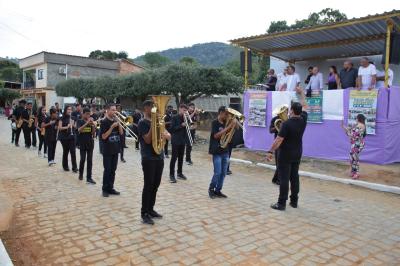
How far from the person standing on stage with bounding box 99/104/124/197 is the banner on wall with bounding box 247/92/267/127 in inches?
258

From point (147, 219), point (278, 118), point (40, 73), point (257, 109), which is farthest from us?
point (40, 73)

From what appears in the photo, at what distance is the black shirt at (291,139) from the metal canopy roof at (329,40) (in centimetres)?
516

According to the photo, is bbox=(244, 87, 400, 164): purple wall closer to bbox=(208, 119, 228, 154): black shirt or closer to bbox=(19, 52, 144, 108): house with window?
bbox=(208, 119, 228, 154): black shirt

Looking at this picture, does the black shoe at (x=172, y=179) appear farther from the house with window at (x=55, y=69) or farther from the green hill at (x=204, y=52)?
the green hill at (x=204, y=52)

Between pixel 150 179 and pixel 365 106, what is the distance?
7.02 meters

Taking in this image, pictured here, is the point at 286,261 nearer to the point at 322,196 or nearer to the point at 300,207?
the point at 300,207

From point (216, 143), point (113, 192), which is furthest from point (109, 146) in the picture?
point (216, 143)

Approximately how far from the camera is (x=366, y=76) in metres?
9.74

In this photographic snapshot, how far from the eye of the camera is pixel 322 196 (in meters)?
7.23

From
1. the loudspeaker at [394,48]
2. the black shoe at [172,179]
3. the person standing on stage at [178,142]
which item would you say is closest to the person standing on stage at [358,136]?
the loudspeaker at [394,48]

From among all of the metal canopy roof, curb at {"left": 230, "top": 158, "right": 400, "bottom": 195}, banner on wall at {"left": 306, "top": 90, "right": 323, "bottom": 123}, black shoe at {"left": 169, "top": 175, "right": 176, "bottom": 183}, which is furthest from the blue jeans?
the metal canopy roof

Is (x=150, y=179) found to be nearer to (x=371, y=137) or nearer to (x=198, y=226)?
(x=198, y=226)

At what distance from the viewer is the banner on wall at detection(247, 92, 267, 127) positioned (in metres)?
12.1

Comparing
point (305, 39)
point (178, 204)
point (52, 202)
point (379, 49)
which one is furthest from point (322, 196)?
point (379, 49)
